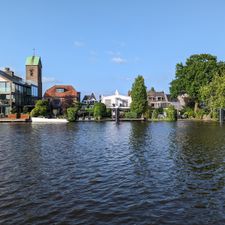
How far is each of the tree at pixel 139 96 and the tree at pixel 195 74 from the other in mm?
12329

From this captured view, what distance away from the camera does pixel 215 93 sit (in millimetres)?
80750

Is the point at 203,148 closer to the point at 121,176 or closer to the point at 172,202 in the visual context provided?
the point at 121,176

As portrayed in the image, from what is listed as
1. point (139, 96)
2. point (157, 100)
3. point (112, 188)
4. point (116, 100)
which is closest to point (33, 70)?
point (116, 100)

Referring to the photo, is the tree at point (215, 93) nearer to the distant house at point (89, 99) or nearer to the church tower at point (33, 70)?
the distant house at point (89, 99)

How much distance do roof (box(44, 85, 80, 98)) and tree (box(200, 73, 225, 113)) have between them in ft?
172

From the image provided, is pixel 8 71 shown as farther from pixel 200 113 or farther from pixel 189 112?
pixel 200 113

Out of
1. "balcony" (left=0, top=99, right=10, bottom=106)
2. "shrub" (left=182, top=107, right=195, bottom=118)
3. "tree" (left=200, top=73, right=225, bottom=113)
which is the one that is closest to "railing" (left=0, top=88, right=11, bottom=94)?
"balcony" (left=0, top=99, right=10, bottom=106)

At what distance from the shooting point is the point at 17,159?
23.2 m

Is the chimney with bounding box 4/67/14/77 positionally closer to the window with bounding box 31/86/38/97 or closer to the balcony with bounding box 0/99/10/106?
the window with bounding box 31/86/38/97

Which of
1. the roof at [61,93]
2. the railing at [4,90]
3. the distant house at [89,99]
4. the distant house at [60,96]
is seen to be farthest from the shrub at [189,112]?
the railing at [4,90]

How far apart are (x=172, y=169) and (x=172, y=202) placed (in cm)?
681

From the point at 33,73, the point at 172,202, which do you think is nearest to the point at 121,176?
the point at 172,202

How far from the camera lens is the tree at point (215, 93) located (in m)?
77.1

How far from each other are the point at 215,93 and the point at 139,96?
23.9m
